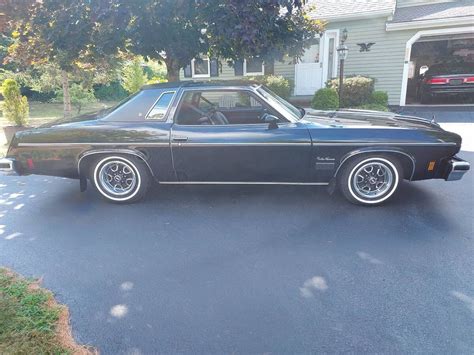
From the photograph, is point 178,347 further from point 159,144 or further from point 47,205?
point 47,205

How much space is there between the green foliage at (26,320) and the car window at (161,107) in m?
2.27

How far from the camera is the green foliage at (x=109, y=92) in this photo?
21.8 m

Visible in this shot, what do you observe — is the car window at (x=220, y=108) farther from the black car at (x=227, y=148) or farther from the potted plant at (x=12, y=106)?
the potted plant at (x=12, y=106)

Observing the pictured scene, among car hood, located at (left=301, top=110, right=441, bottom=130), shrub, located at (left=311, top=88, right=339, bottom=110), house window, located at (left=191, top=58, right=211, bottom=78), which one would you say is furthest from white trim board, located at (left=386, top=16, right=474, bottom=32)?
car hood, located at (left=301, top=110, right=441, bottom=130)

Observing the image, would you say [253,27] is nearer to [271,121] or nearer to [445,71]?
[271,121]

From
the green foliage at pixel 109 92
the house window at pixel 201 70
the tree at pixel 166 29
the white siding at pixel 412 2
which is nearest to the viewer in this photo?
the tree at pixel 166 29

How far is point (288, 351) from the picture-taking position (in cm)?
205

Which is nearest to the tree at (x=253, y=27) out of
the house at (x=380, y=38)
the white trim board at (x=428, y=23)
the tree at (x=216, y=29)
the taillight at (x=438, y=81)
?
the tree at (x=216, y=29)

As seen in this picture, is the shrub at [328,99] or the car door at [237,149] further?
the shrub at [328,99]

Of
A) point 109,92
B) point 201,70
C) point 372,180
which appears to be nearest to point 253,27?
point 372,180

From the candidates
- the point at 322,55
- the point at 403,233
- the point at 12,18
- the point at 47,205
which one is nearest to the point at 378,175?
the point at 403,233

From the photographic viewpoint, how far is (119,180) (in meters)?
4.38

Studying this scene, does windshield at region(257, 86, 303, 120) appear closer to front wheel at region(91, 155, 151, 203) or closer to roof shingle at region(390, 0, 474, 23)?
front wheel at region(91, 155, 151, 203)

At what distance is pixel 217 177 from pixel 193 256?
1341mm
